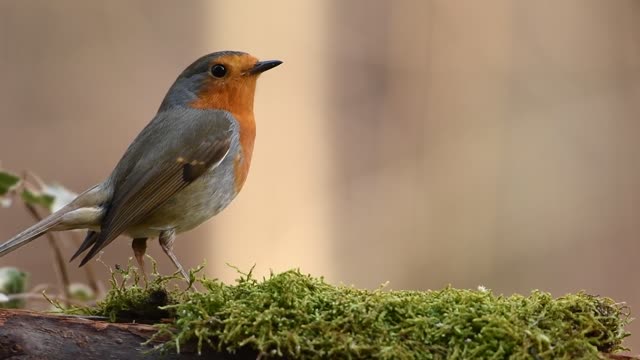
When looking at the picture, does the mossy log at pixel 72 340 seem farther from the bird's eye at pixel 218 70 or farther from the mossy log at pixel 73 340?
the bird's eye at pixel 218 70

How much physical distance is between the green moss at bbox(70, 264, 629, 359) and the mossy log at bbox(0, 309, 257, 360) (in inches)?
1.9

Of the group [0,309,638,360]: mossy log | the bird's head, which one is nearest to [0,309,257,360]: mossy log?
[0,309,638,360]: mossy log

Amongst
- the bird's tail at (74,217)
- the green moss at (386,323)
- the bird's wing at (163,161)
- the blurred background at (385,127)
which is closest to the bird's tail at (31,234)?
the bird's tail at (74,217)

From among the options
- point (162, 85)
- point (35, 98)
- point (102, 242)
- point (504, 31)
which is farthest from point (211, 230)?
point (102, 242)

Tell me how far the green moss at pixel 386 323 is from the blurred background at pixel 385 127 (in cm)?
382

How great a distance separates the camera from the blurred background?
6.54 metres

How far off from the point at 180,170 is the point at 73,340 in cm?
123

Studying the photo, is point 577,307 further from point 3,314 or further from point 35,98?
point 35,98

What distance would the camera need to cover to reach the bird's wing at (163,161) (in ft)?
11.0

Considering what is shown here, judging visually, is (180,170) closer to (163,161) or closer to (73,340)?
(163,161)

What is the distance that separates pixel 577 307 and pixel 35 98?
15.9ft

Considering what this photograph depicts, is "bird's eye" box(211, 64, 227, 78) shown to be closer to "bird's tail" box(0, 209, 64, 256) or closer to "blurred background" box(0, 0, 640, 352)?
"bird's tail" box(0, 209, 64, 256)

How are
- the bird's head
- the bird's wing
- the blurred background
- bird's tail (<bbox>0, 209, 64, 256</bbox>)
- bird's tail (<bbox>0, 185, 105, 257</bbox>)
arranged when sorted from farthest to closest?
the blurred background < the bird's head < the bird's wing < bird's tail (<bbox>0, 185, 105, 257</bbox>) < bird's tail (<bbox>0, 209, 64, 256</bbox>)

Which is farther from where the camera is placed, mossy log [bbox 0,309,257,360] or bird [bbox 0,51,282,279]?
bird [bbox 0,51,282,279]
